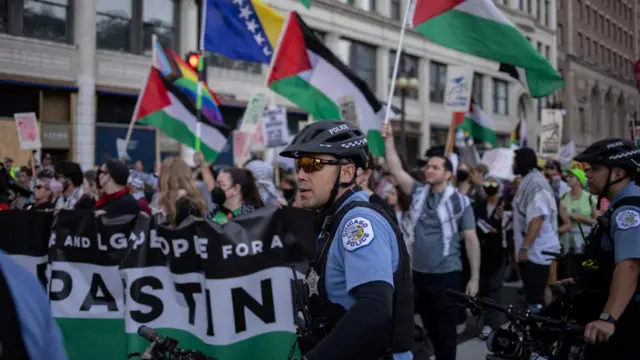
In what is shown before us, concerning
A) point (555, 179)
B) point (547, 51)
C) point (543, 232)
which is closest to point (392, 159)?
point (543, 232)

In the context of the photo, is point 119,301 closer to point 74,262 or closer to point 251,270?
point 74,262

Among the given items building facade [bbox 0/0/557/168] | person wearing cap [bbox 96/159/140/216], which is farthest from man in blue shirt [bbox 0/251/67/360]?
building facade [bbox 0/0/557/168]

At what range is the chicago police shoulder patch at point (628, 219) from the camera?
3365 mm

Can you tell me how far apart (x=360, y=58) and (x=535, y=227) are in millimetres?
27025

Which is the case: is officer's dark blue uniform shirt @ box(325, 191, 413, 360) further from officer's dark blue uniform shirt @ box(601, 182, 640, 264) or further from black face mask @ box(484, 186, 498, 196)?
black face mask @ box(484, 186, 498, 196)

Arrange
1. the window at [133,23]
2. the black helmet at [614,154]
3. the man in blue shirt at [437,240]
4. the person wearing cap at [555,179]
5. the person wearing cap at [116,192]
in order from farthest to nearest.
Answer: the window at [133,23] < the person wearing cap at [555,179] < the person wearing cap at [116,192] < the man in blue shirt at [437,240] < the black helmet at [614,154]

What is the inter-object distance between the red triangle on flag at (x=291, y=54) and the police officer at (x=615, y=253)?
200 inches

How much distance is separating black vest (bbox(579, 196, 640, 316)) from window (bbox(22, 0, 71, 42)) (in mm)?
19278

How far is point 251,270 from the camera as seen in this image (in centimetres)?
490

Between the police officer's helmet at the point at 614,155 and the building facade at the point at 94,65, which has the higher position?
the building facade at the point at 94,65

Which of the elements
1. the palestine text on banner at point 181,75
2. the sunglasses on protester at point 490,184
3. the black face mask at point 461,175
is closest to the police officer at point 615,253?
the black face mask at point 461,175

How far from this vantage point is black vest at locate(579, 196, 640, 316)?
3.51 meters

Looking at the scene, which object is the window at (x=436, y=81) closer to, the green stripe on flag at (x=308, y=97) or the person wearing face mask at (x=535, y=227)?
the green stripe on flag at (x=308, y=97)

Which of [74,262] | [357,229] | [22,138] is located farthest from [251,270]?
[22,138]
